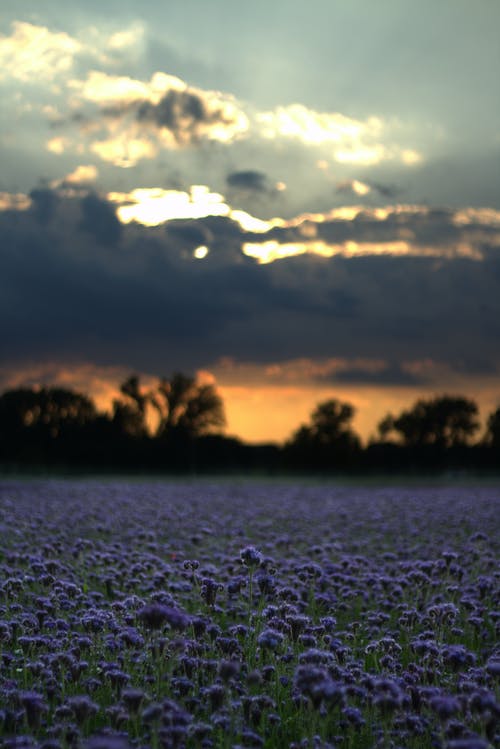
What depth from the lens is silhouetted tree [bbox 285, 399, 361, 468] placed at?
283ft

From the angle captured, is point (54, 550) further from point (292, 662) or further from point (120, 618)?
point (292, 662)

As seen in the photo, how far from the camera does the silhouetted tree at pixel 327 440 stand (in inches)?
3396

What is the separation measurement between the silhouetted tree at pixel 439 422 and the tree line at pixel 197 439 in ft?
0.40

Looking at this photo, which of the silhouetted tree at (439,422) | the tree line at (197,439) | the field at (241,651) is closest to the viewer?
the field at (241,651)

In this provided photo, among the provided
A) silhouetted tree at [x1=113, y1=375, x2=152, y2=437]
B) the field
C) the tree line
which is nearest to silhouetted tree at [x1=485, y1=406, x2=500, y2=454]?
the tree line

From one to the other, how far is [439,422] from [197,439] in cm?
3181

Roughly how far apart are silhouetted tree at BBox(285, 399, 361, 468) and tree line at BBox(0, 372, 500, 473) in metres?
0.12

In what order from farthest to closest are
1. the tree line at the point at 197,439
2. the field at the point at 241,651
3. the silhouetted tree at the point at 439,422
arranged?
1. the silhouetted tree at the point at 439,422
2. the tree line at the point at 197,439
3. the field at the point at 241,651

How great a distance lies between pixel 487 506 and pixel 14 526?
53.3 ft

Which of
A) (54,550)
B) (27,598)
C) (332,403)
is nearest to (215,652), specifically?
(27,598)

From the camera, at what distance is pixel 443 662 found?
678cm

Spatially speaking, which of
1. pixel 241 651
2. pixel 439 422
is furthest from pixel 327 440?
pixel 241 651

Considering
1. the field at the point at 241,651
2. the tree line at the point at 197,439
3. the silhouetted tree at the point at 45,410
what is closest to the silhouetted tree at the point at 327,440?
the tree line at the point at 197,439

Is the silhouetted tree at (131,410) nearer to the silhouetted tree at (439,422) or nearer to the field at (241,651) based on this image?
the silhouetted tree at (439,422)
